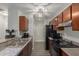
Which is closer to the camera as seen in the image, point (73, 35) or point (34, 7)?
point (34, 7)

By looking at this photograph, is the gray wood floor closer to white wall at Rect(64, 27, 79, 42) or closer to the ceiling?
white wall at Rect(64, 27, 79, 42)

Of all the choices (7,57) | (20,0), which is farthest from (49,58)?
(20,0)

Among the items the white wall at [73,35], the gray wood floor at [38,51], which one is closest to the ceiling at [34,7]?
the white wall at [73,35]

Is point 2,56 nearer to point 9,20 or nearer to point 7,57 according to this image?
point 7,57

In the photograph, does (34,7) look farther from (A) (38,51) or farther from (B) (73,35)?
(A) (38,51)

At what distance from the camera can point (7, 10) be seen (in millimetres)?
2527

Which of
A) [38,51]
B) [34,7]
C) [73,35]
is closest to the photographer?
[34,7]

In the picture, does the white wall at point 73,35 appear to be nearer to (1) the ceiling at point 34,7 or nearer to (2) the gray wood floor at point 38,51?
(1) the ceiling at point 34,7

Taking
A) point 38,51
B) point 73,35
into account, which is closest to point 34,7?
point 73,35

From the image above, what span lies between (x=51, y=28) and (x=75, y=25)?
383 cm

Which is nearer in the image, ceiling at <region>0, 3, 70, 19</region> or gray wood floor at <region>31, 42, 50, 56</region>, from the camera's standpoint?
ceiling at <region>0, 3, 70, 19</region>

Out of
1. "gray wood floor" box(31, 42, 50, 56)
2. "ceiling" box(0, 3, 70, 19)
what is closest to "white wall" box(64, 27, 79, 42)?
"ceiling" box(0, 3, 70, 19)

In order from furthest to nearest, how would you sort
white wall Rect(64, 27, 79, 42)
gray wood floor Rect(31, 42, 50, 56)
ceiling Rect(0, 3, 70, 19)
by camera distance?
gray wood floor Rect(31, 42, 50, 56) → white wall Rect(64, 27, 79, 42) → ceiling Rect(0, 3, 70, 19)

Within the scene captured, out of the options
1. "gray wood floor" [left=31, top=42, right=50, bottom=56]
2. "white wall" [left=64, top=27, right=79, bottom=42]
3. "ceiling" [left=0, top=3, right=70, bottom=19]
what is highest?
"ceiling" [left=0, top=3, right=70, bottom=19]
